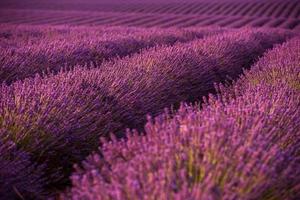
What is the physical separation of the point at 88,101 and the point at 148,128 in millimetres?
1333

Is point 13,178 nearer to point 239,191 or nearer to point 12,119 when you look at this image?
point 12,119

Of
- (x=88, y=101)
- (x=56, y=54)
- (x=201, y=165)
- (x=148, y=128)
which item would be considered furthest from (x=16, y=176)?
(x=56, y=54)

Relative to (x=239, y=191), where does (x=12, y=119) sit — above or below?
above

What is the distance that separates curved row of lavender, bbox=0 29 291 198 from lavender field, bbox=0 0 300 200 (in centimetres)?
1

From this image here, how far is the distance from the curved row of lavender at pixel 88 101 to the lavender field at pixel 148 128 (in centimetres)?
1

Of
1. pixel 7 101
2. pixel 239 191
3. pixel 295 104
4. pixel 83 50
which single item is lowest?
pixel 239 191

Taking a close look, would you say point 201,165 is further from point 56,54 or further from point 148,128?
point 56,54

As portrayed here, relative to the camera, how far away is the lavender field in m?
1.64

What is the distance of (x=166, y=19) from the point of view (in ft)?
67.6

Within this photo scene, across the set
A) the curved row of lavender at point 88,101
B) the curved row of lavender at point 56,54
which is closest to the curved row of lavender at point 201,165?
the curved row of lavender at point 88,101

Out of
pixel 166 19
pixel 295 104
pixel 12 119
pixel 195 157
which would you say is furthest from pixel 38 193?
pixel 166 19

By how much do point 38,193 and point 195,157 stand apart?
112 cm

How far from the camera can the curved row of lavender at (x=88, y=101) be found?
9.07 ft

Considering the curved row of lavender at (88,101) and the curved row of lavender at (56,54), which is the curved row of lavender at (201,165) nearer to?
the curved row of lavender at (88,101)
